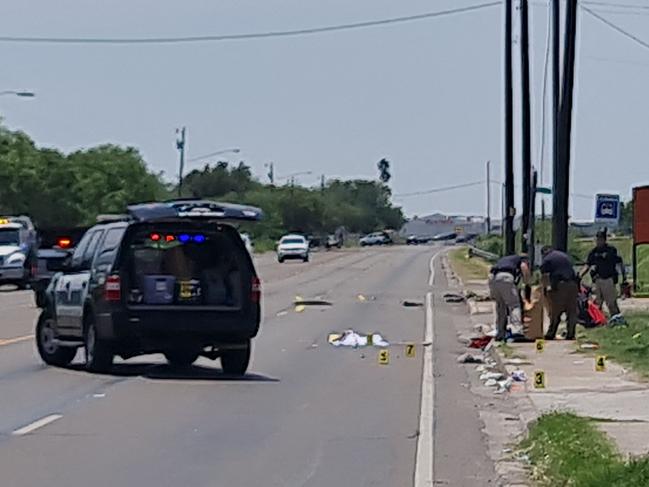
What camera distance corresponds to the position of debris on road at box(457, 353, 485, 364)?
24836 mm

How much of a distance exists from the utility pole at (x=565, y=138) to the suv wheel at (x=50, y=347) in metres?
13.0

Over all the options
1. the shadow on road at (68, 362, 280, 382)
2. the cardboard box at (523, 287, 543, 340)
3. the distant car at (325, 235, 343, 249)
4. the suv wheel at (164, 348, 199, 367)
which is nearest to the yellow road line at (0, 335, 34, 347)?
the shadow on road at (68, 362, 280, 382)

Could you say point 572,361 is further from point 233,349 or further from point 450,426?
point 450,426

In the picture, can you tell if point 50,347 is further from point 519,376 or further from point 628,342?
point 628,342

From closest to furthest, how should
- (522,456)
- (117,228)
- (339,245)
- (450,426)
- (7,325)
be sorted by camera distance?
(522,456), (450,426), (117,228), (7,325), (339,245)

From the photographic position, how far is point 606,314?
106 feet

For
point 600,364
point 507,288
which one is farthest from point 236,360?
point 507,288

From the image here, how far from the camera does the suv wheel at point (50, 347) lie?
22.1 meters

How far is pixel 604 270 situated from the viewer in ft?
100

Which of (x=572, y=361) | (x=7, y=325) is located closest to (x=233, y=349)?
(x=572, y=361)

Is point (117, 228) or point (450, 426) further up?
point (117, 228)

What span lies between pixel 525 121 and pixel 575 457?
3374cm

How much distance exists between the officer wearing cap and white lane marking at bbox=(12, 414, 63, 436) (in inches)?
646

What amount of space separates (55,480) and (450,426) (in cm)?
525
